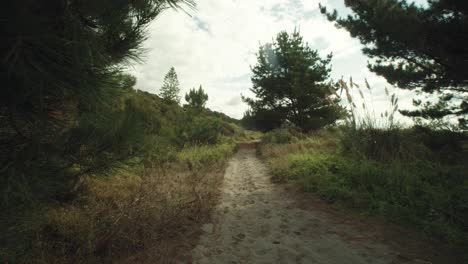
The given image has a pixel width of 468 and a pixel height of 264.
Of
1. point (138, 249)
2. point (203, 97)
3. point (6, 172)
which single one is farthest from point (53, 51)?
point (203, 97)

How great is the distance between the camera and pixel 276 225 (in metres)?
2.84

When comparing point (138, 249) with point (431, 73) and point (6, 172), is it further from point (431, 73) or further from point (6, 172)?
point (431, 73)

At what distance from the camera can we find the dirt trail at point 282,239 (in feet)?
6.64

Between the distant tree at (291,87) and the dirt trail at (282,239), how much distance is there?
11596mm

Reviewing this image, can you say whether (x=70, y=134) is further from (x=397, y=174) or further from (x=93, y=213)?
(x=397, y=174)

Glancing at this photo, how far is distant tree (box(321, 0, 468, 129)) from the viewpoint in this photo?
13.5 ft

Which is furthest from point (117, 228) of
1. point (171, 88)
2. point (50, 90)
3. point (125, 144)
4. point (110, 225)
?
point (171, 88)

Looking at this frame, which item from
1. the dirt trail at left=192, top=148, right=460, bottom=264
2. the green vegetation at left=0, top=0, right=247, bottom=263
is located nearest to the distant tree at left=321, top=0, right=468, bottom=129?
the dirt trail at left=192, top=148, right=460, bottom=264

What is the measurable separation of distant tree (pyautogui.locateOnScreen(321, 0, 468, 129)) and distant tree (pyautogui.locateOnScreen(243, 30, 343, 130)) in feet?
25.0

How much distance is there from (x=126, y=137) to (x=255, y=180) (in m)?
4.31

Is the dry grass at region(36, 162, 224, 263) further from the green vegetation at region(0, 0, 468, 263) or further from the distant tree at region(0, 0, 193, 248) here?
the distant tree at region(0, 0, 193, 248)

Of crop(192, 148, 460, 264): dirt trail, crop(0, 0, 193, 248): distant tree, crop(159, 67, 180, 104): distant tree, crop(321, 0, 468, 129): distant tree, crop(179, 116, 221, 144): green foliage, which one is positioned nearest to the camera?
crop(0, 0, 193, 248): distant tree

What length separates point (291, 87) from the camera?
14664 millimetres

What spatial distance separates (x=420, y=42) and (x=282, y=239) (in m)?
4.85
